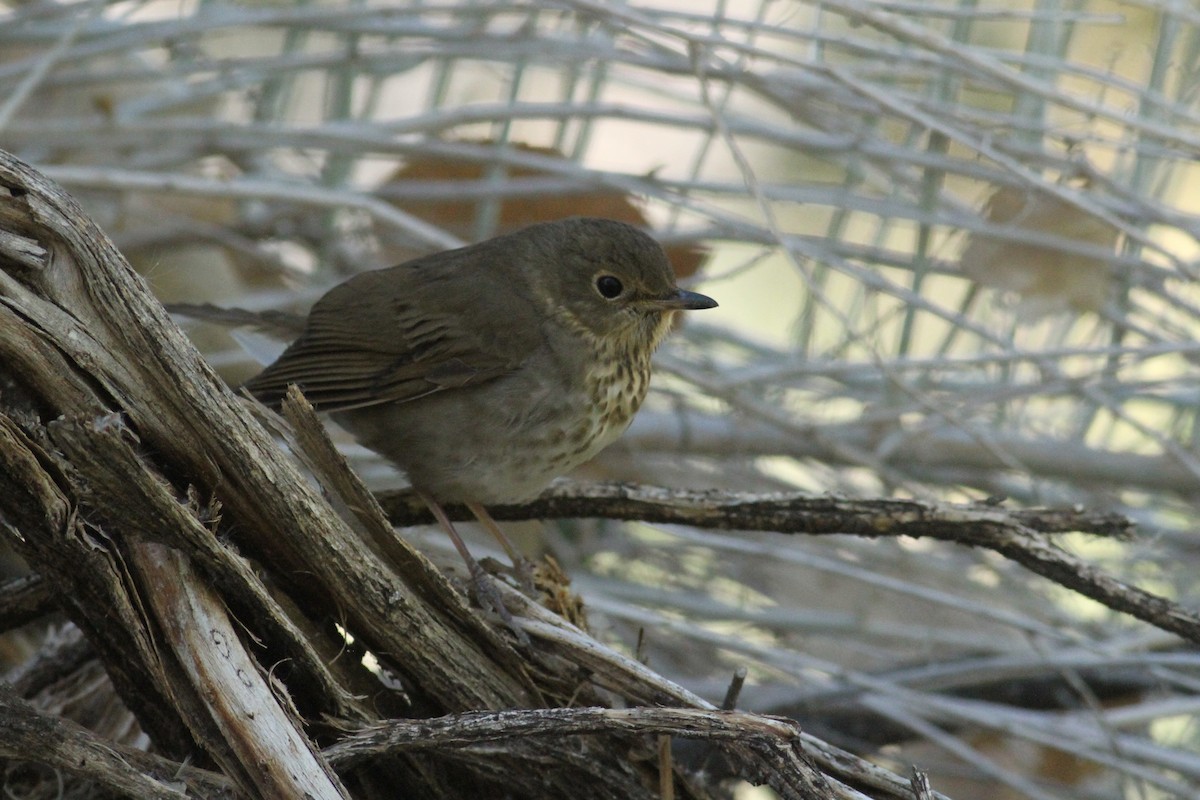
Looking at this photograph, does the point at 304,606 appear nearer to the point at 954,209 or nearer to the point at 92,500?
the point at 92,500

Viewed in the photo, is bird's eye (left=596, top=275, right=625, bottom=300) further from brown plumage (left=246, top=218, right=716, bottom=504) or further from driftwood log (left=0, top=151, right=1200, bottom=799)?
driftwood log (left=0, top=151, right=1200, bottom=799)

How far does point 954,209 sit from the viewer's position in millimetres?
3518

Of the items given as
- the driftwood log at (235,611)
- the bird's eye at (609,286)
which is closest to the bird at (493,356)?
the bird's eye at (609,286)

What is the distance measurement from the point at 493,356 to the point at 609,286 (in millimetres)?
376

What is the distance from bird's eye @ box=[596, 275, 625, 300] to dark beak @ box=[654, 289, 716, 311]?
4.0 inches

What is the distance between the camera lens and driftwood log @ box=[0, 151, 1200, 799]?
65.5 inches

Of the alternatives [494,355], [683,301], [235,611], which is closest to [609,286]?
[683,301]

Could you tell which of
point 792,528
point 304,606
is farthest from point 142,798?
point 792,528

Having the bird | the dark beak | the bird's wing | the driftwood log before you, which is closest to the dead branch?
the driftwood log

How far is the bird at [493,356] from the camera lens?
111 inches

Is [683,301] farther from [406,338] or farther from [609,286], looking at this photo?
[406,338]

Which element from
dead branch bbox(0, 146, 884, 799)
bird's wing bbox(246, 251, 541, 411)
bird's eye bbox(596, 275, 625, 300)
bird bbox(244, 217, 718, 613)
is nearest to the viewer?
dead branch bbox(0, 146, 884, 799)

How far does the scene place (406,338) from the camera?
3.06 meters

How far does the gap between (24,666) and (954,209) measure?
2482 millimetres
